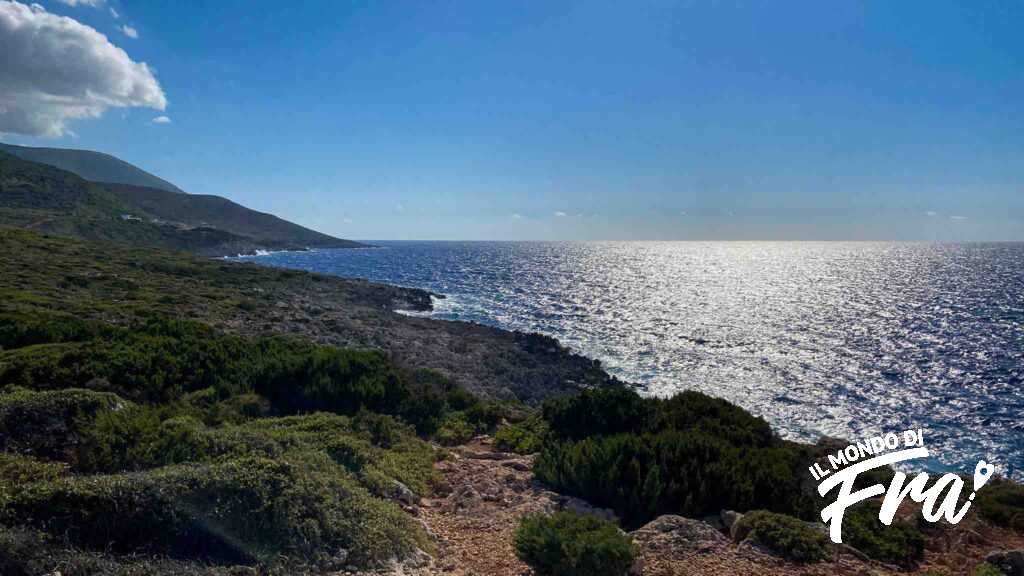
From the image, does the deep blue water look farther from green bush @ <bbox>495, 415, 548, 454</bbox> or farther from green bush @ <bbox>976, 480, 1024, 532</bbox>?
green bush @ <bbox>495, 415, 548, 454</bbox>

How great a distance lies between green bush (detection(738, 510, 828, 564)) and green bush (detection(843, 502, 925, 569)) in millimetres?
980

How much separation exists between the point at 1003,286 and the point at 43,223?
145 metres

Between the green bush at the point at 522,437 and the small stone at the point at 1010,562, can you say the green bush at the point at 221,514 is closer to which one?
the green bush at the point at 522,437

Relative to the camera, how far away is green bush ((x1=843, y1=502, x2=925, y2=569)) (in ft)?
28.1

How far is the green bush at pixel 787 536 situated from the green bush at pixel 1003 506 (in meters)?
6.35

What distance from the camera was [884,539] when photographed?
895cm

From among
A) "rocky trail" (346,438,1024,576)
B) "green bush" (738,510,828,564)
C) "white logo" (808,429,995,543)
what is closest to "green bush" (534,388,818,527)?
"rocky trail" (346,438,1024,576)

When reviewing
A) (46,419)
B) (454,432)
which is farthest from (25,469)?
(454,432)

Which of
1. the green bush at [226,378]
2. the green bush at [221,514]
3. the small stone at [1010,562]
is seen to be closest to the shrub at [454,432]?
the green bush at [226,378]

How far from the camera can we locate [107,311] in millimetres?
28156

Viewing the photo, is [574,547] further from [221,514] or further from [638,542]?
[221,514]

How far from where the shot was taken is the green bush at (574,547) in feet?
21.1

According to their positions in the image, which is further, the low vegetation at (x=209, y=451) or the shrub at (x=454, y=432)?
the shrub at (x=454, y=432)

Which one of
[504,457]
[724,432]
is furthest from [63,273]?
[724,432]
